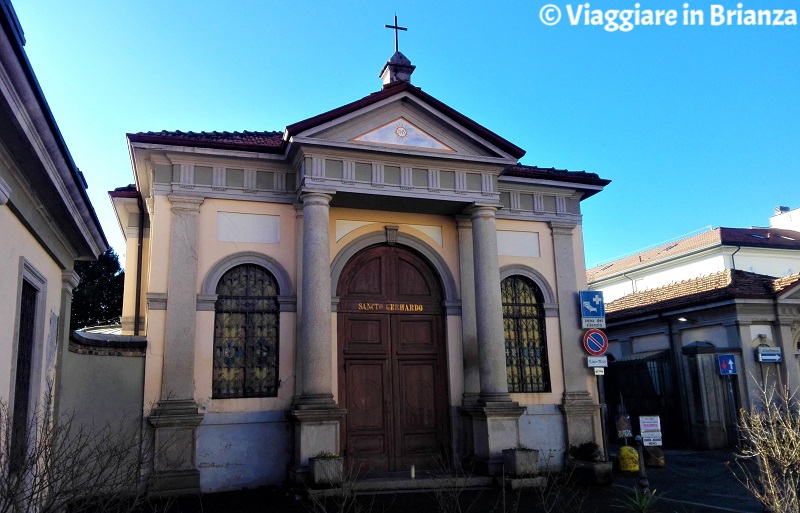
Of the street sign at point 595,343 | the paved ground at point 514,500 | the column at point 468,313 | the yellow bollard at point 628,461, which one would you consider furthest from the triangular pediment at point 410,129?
the yellow bollard at point 628,461

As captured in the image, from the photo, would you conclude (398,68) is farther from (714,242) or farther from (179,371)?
(714,242)

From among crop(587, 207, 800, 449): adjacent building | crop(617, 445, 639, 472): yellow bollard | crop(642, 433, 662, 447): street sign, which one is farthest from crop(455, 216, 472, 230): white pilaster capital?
crop(587, 207, 800, 449): adjacent building

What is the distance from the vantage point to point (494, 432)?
1181 centimetres

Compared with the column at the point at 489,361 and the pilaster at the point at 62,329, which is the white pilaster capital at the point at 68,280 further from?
the column at the point at 489,361

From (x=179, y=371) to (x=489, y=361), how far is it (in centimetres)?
542

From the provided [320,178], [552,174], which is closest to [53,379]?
[320,178]

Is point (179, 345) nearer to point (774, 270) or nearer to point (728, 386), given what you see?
point (728, 386)

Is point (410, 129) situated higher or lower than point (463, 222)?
higher

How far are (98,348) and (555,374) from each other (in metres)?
8.51

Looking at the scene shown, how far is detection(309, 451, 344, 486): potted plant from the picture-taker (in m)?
10.1

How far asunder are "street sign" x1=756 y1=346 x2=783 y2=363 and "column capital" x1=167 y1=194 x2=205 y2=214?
1441cm

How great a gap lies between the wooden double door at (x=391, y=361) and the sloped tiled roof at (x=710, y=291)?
29.5 feet

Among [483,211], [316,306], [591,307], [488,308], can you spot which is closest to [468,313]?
[488,308]

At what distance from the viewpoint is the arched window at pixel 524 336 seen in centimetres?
1355
